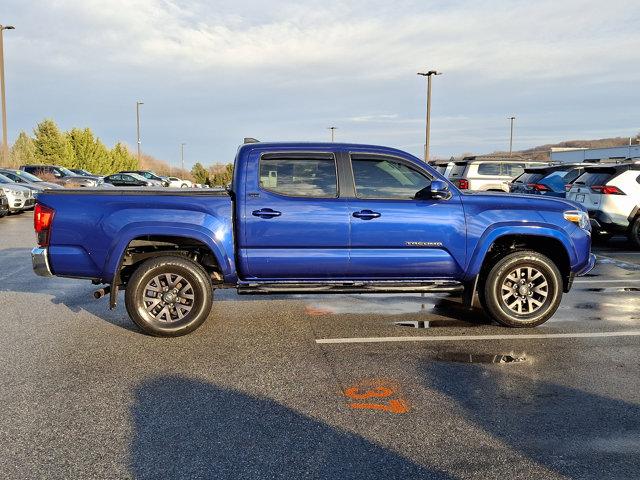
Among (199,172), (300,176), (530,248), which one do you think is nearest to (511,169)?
(530,248)

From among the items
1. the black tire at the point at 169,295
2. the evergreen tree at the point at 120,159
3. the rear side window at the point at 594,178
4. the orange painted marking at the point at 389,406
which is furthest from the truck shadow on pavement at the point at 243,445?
the evergreen tree at the point at 120,159

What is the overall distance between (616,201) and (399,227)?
24.3ft

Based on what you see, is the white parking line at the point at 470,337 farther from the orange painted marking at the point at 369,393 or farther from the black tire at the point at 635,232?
the black tire at the point at 635,232

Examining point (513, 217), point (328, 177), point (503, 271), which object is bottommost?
point (503, 271)

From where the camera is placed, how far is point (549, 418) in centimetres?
355

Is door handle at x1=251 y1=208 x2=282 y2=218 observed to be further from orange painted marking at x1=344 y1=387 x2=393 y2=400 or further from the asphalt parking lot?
orange painted marking at x1=344 y1=387 x2=393 y2=400

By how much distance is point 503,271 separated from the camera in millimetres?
5633

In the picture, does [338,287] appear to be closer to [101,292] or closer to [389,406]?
[389,406]

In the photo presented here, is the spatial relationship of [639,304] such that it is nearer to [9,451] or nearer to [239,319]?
[239,319]

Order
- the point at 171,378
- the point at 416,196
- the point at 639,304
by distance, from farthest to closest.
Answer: the point at 639,304 → the point at 416,196 → the point at 171,378

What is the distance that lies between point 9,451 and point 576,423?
11.5 ft

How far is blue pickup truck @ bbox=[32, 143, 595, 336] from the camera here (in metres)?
5.12

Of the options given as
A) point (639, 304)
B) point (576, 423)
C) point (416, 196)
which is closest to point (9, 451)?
point (576, 423)

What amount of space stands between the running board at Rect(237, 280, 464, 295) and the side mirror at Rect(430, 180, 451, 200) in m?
0.90
